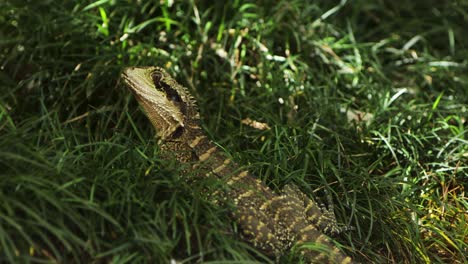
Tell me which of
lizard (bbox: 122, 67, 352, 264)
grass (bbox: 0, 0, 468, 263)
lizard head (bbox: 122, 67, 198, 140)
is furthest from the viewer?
lizard head (bbox: 122, 67, 198, 140)

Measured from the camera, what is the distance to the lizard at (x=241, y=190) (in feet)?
13.5

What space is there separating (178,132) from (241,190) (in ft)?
2.54

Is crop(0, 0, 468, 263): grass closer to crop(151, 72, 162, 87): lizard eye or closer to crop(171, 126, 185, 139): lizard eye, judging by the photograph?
crop(171, 126, 185, 139): lizard eye

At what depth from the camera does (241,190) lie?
4.29 metres

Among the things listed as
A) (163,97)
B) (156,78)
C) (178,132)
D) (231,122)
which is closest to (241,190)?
(178,132)

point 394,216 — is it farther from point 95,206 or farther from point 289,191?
point 95,206

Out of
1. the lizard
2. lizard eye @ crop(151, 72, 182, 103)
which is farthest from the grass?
lizard eye @ crop(151, 72, 182, 103)

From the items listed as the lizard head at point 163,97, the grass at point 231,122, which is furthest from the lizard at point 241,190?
the grass at point 231,122

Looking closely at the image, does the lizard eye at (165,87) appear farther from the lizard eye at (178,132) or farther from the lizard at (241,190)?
the lizard eye at (178,132)

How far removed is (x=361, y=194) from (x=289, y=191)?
0.60 meters

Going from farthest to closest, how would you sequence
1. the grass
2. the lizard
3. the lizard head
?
1. the lizard head
2. the lizard
3. the grass

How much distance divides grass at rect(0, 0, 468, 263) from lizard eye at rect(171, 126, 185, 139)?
0.22 metres

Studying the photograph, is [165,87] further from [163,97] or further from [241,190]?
[241,190]

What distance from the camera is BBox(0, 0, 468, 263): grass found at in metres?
3.76
